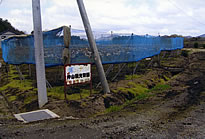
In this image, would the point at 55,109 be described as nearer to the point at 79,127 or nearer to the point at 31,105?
the point at 31,105

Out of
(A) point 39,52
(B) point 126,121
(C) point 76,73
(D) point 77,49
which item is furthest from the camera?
(D) point 77,49

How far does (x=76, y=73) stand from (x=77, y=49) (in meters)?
2.21

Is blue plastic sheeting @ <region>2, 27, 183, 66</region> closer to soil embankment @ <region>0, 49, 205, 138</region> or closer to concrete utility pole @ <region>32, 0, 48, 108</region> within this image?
concrete utility pole @ <region>32, 0, 48, 108</region>

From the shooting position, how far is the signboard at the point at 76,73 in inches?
305

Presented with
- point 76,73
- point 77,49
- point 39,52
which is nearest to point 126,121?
point 76,73

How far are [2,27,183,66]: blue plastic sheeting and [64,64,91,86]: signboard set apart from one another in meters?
1.61

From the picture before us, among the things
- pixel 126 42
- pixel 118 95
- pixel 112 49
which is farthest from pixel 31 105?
pixel 126 42

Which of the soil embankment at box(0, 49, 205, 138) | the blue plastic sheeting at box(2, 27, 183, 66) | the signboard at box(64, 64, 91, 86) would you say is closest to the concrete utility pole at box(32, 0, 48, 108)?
the soil embankment at box(0, 49, 205, 138)

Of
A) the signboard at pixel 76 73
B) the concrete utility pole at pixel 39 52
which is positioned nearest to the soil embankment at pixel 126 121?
the concrete utility pole at pixel 39 52

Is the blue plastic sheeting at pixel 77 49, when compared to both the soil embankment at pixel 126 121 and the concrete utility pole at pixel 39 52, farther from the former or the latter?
the soil embankment at pixel 126 121

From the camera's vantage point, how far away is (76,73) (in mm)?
8008

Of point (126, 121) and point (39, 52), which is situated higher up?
point (39, 52)

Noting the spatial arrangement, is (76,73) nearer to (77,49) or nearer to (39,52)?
(39,52)

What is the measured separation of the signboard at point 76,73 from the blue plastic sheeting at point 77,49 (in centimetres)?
161
